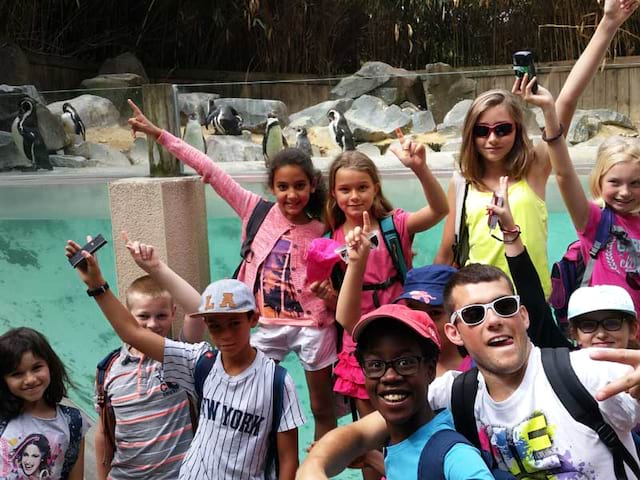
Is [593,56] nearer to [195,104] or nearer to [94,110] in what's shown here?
[195,104]

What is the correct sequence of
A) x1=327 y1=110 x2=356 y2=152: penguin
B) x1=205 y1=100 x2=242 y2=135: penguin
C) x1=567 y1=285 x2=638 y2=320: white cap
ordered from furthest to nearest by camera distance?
x1=327 y1=110 x2=356 y2=152: penguin, x1=205 y1=100 x2=242 y2=135: penguin, x1=567 y1=285 x2=638 y2=320: white cap

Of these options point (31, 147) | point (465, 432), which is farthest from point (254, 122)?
point (465, 432)

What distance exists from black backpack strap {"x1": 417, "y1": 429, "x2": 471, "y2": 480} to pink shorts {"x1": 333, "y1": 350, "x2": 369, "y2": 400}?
0.98m

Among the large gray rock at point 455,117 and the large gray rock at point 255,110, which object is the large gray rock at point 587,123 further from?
the large gray rock at point 255,110

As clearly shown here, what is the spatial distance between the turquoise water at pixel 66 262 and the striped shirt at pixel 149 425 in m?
1.55

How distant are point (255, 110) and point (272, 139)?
12.9 inches

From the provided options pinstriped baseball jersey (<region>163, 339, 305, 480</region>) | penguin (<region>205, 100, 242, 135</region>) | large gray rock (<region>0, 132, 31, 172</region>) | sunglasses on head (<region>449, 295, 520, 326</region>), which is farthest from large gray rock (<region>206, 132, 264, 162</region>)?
sunglasses on head (<region>449, 295, 520, 326</region>)

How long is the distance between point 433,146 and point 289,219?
268cm

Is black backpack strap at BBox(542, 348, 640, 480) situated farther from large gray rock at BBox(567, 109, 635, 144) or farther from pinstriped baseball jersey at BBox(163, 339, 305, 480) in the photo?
large gray rock at BBox(567, 109, 635, 144)

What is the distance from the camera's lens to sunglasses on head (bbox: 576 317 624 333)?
1.86 meters

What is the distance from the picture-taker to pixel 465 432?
5.32 ft

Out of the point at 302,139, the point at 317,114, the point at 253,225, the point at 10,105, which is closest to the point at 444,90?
the point at 317,114

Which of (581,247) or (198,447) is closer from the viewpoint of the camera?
(198,447)

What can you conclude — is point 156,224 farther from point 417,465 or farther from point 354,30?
point 354,30
